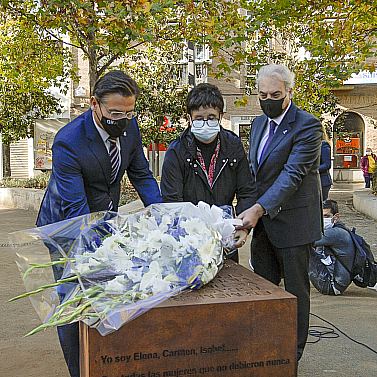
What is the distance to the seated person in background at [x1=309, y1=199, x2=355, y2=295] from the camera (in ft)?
21.0

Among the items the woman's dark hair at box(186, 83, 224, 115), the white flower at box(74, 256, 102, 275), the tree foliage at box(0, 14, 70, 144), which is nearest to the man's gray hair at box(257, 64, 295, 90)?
the woman's dark hair at box(186, 83, 224, 115)

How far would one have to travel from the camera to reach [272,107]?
146 inches

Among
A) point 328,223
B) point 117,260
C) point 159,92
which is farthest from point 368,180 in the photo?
point 117,260

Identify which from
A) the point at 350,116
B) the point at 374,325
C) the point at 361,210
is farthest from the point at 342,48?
the point at 350,116

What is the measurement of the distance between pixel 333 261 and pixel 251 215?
3.21 meters

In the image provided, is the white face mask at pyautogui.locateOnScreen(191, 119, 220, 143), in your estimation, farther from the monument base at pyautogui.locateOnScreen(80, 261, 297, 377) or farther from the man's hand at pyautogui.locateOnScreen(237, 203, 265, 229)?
the monument base at pyautogui.locateOnScreen(80, 261, 297, 377)

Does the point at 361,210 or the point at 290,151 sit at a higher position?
the point at 290,151

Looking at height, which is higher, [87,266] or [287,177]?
[287,177]

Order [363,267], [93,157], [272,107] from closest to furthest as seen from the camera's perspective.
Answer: [93,157] < [272,107] < [363,267]

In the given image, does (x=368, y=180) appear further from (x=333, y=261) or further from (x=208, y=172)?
(x=208, y=172)

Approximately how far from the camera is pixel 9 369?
14.7 ft

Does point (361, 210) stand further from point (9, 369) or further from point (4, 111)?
point (9, 369)

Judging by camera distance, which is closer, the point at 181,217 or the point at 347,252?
the point at 181,217

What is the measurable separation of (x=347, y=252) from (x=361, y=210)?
27.4 ft
